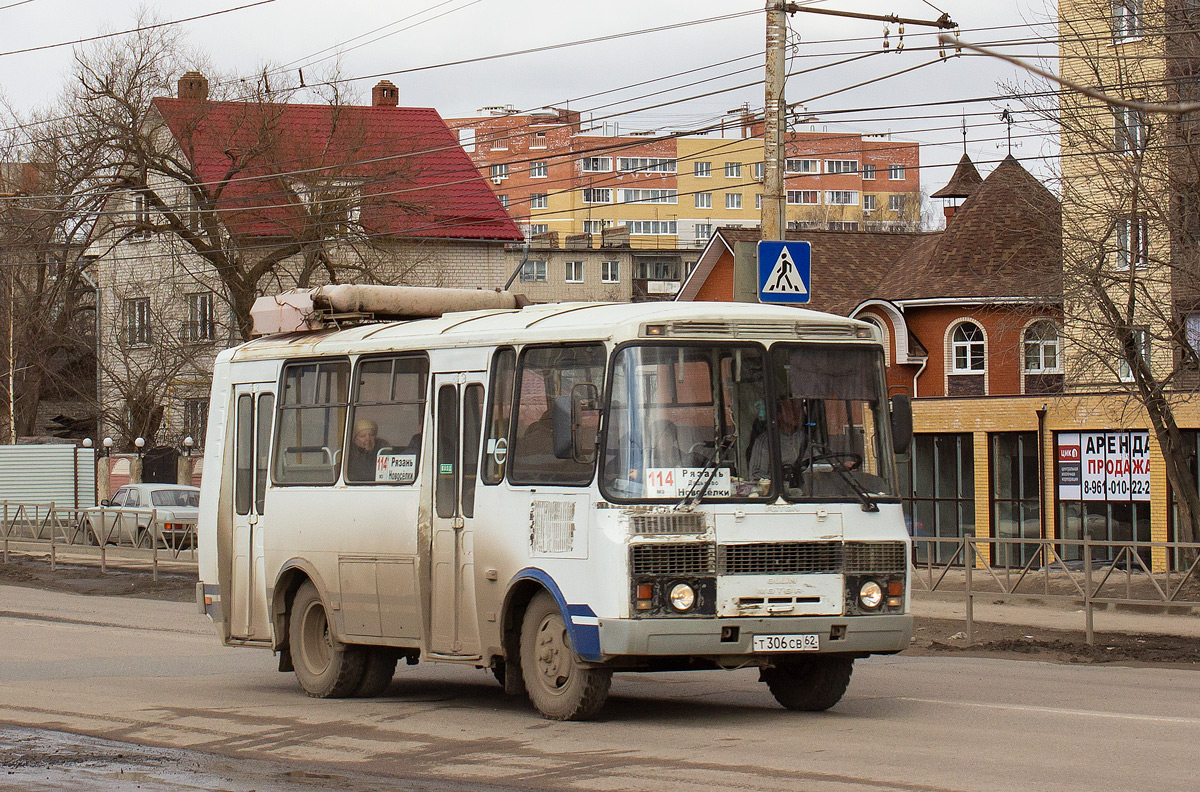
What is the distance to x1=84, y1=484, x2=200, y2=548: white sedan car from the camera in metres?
32.0

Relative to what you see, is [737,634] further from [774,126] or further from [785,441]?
[774,126]

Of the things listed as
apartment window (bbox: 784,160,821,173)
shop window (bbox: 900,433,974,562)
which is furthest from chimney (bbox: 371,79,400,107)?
apartment window (bbox: 784,160,821,173)

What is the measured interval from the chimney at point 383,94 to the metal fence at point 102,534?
28706mm

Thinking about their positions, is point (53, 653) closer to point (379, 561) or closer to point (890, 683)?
point (379, 561)

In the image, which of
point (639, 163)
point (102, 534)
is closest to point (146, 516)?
point (102, 534)

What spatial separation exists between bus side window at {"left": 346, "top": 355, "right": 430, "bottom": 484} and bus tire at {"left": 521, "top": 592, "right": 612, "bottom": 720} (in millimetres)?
1714

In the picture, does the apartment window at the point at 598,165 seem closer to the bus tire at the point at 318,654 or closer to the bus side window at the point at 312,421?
the bus side window at the point at 312,421

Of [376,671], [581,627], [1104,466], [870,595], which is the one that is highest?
[1104,466]

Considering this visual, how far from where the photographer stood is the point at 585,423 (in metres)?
10.5

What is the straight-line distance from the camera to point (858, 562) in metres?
10.6

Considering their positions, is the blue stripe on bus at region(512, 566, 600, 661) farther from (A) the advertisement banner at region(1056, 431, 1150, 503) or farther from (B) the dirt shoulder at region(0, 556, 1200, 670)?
(A) the advertisement banner at region(1056, 431, 1150, 503)

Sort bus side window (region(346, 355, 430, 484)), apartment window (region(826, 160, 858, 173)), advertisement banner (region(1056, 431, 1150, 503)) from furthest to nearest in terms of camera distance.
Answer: apartment window (region(826, 160, 858, 173)) < advertisement banner (region(1056, 431, 1150, 503)) < bus side window (region(346, 355, 430, 484))

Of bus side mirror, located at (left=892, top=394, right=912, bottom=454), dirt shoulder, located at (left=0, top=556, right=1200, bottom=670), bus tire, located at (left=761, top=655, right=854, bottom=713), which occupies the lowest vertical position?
dirt shoulder, located at (left=0, top=556, right=1200, bottom=670)

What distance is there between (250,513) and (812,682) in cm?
524
